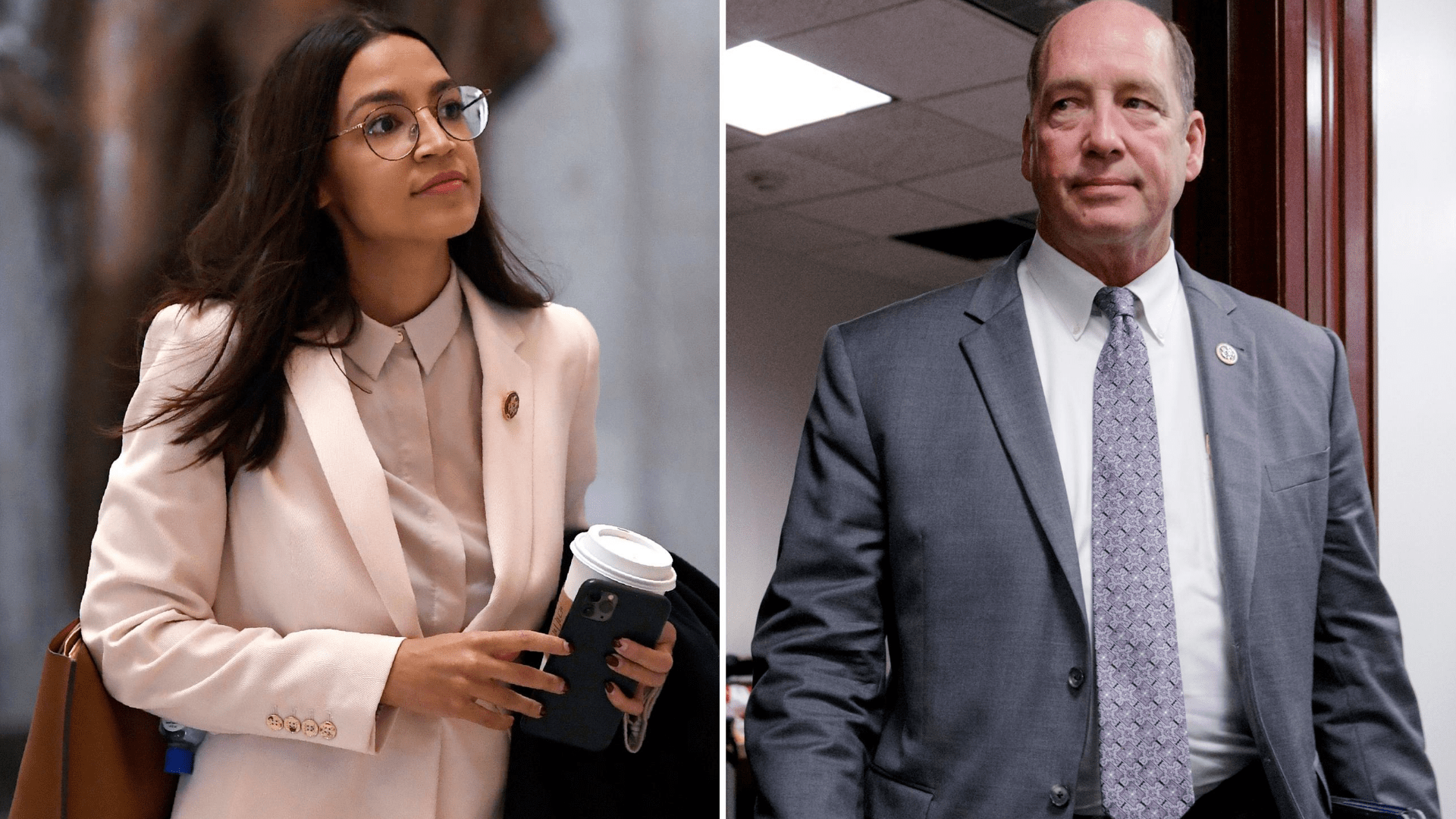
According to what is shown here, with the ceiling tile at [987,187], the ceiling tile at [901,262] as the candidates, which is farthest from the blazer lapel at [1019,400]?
the ceiling tile at [901,262]

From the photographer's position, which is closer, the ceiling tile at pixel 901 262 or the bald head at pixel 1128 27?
the bald head at pixel 1128 27

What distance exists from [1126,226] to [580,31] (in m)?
0.75

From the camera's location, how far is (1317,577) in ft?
5.60

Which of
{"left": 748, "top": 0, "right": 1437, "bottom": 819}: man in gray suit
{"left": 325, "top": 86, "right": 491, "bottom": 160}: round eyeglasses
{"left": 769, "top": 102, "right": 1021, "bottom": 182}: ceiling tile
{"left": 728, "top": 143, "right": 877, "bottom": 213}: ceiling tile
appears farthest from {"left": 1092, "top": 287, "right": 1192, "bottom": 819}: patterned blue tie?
{"left": 728, "top": 143, "right": 877, "bottom": 213}: ceiling tile

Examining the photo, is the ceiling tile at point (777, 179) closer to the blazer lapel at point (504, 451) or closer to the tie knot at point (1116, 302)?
the tie knot at point (1116, 302)

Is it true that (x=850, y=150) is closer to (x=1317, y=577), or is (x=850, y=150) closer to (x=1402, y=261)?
(x=1402, y=261)

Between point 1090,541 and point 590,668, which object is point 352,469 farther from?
point 1090,541

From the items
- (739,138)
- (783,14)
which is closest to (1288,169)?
(783,14)

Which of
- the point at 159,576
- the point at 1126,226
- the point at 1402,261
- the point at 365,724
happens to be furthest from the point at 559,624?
the point at 1402,261

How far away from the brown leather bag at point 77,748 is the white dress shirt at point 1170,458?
1048 mm

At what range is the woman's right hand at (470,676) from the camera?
4.16 feet

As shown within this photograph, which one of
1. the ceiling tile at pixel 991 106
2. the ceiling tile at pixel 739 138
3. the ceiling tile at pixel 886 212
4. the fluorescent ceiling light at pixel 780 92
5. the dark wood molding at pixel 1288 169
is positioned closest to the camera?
the dark wood molding at pixel 1288 169

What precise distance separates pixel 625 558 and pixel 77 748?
1.80 ft

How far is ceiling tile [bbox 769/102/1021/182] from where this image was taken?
421 cm
